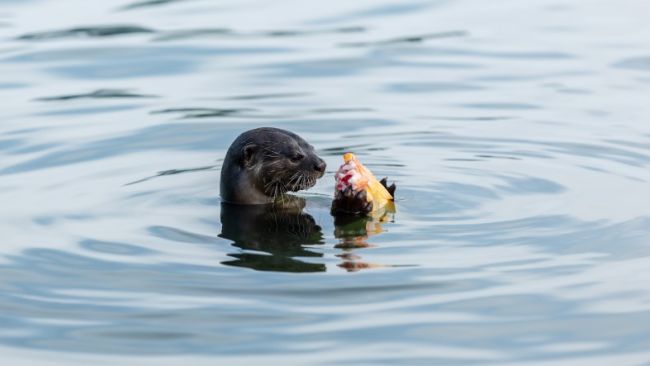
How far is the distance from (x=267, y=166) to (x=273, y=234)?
35.7 inches

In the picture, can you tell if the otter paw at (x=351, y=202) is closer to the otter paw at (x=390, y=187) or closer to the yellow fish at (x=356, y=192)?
the yellow fish at (x=356, y=192)

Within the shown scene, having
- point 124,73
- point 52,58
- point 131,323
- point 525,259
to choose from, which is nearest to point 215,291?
point 131,323

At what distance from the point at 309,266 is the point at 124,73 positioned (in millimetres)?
7501

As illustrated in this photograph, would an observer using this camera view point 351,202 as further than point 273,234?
Yes

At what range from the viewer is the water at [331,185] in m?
7.12

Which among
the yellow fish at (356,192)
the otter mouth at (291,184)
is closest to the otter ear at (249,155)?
the otter mouth at (291,184)

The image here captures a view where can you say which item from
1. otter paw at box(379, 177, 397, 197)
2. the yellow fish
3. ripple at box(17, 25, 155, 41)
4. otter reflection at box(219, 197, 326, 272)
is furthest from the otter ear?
ripple at box(17, 25, 155, 41)

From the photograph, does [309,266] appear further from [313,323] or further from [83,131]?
[83,131]

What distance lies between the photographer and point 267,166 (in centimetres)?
1005

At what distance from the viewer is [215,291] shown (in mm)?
7766

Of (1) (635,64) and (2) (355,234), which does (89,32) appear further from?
(2) (355,234)

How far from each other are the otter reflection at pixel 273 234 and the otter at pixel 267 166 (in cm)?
12

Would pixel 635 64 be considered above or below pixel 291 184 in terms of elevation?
above

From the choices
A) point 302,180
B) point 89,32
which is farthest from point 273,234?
point 89,32
